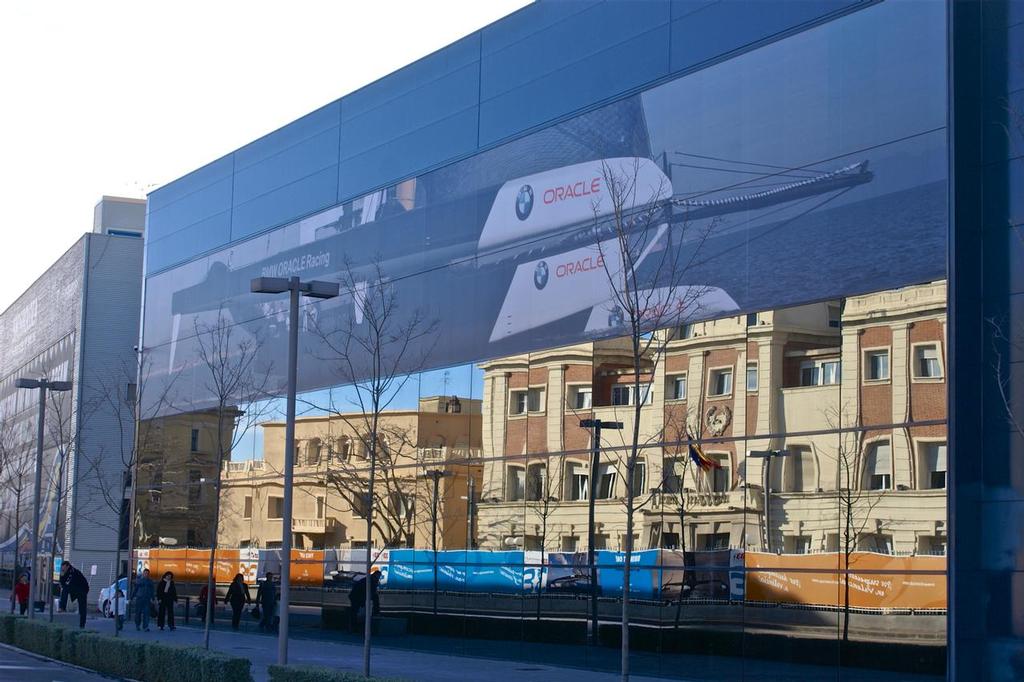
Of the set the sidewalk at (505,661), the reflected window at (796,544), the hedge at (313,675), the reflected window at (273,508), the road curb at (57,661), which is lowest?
the road curb at (57,661)

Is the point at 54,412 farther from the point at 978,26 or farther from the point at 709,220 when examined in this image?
the point at 978,26

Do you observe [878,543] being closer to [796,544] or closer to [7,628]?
[796,544]

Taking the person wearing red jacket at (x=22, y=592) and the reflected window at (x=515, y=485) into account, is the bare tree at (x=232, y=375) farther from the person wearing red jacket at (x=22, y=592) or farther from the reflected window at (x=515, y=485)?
the reflected window at (x=515, y=485)

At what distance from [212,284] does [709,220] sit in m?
20.6

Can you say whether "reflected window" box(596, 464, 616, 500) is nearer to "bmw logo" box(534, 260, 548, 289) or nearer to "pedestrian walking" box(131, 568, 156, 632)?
"bmw logo" box(534, 260, 548, 289)

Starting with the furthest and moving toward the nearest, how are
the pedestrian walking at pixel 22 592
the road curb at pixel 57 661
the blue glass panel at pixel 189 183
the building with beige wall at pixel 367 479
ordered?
the pedestrian walking at pixel 22 592 → the blue glass panel at pixel 189 183 → the building with beige wall at pixel 367 479 → the road curb at pixel 57 661

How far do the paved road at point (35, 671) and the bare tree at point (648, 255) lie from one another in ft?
30.6

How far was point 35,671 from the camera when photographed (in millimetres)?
25469

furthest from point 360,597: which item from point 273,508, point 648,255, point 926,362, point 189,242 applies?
point 926,362

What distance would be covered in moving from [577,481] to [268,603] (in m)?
13.7

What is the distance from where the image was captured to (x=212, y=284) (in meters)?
39.6

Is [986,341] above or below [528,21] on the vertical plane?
below

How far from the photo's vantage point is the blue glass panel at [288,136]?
34.2 m


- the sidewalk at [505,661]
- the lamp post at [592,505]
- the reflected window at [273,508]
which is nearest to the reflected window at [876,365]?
the sidewalk at [505,661]
